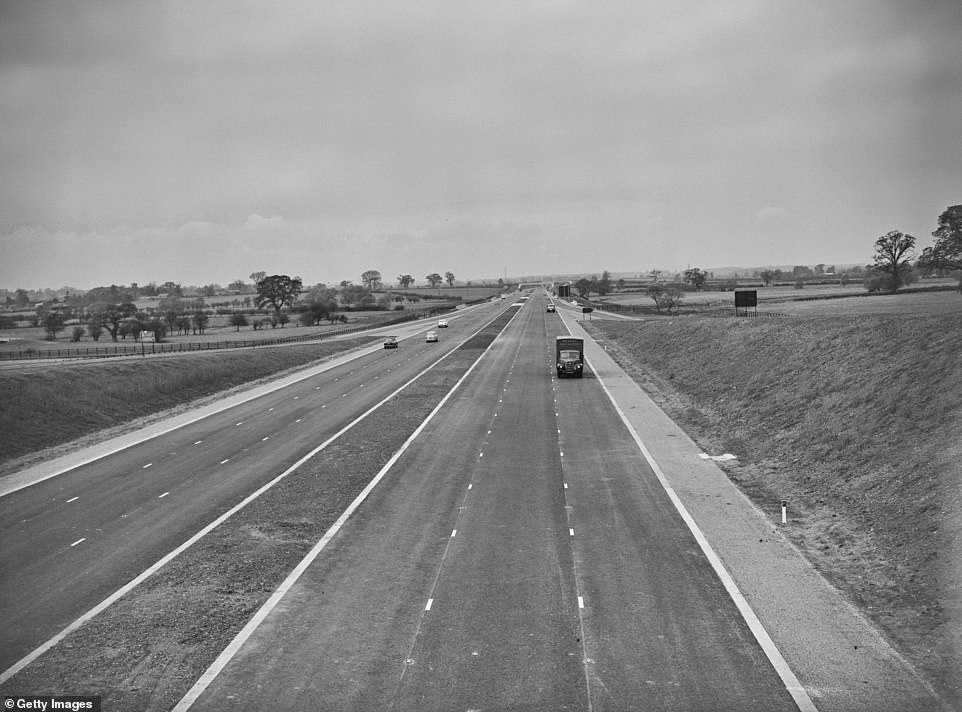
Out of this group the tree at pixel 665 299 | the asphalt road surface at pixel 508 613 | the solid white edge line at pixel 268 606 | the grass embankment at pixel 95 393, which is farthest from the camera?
the tree at pixel 665 299

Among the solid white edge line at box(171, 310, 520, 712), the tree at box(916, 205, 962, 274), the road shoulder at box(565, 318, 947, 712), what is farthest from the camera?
the tree at box(916, 205, 962, 274)

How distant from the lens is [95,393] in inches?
1721

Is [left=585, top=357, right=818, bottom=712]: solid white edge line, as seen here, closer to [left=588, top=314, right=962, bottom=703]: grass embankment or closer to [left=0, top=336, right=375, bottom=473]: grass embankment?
[left=588, top=314, right=962, bottom=703]: grass embankment

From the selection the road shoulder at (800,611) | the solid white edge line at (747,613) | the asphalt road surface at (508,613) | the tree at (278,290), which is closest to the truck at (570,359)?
Answer: the asphalt road surface at (508,613)

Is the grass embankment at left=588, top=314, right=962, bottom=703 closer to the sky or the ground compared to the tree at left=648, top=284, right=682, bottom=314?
closer to the ground

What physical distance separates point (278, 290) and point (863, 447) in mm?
178118

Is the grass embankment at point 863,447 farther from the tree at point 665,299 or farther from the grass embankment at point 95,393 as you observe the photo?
the tree at point 665,299

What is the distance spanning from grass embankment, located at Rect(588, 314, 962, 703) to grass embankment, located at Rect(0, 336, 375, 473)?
104 feet

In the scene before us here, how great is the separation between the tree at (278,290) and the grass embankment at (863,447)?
511ft

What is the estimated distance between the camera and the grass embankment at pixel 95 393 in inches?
1406

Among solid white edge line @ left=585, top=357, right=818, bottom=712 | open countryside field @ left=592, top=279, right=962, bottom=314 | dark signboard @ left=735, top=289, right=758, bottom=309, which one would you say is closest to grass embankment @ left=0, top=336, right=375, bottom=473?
solid white edge line @ left=585, top=357, right=818, bottom=712

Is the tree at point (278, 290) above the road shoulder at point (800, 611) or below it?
above

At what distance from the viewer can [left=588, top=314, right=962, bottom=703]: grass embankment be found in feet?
51.0

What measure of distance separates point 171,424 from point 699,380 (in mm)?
32810
